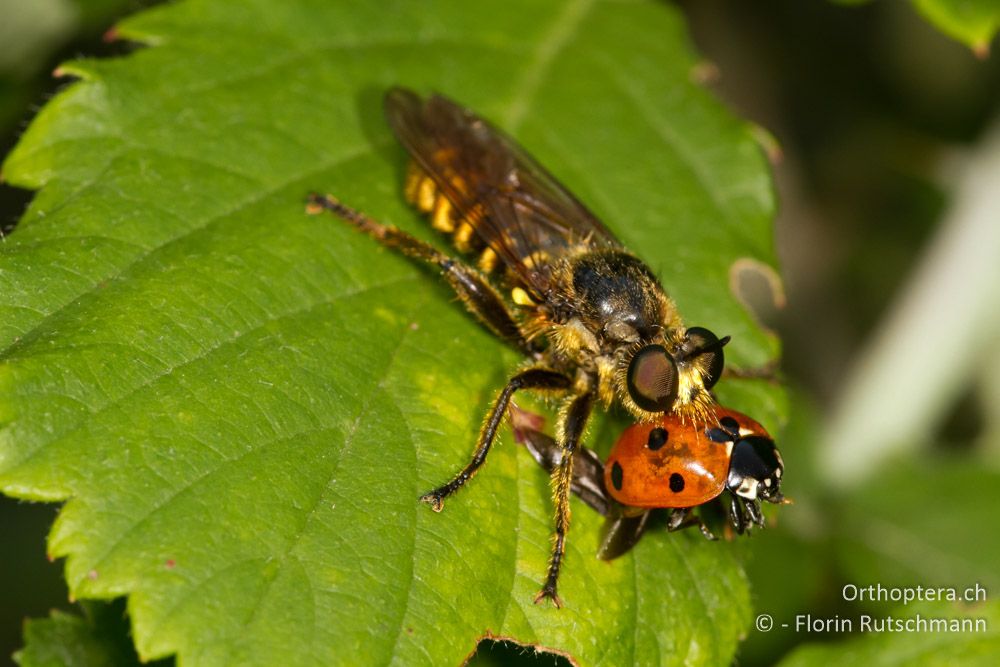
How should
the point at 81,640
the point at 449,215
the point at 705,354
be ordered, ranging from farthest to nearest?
the point at 449,215
the point at 81,640
the point at 705,354

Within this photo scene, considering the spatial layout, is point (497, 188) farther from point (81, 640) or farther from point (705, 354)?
point (81, 640)

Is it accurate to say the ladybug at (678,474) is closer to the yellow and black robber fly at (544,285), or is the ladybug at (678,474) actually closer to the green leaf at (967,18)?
the yellow and black robber fly at (544,285)

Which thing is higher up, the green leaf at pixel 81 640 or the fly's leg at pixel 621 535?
the fly's leg at pixel 621 535

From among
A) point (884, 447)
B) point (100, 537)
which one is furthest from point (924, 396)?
point (100, 537)

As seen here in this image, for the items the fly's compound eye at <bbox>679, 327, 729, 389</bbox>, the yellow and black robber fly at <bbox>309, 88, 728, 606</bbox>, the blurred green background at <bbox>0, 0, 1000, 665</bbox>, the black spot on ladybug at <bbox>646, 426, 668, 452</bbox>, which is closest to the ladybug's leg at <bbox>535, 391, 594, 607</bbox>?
the yellow and black robber fly at <bbox>309, 88, 728, 606</bbox>

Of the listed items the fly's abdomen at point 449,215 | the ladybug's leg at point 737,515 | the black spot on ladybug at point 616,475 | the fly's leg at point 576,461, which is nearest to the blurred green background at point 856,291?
the ladybug's leg at point 737,515

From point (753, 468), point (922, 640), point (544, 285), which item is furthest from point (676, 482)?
point (922, 640)

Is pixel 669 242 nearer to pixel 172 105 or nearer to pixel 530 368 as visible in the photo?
pixel 530 368

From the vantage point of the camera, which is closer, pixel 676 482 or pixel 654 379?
pixel 676 482
